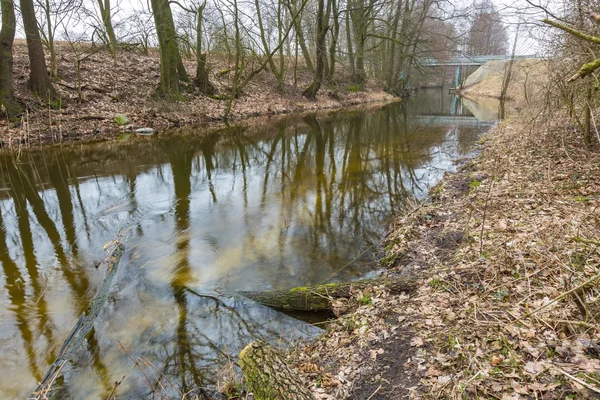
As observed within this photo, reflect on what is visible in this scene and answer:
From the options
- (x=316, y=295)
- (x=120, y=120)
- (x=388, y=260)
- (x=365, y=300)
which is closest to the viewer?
(x=365, y=300)

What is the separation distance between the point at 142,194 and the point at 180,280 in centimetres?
482

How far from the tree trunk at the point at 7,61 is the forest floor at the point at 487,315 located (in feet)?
53.7

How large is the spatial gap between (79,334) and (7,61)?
598 inches

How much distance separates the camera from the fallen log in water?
3.77 metres

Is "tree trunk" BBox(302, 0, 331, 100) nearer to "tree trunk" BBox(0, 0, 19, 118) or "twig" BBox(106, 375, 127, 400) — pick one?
"tree trunk" BBox(0, 0, 19, 118)

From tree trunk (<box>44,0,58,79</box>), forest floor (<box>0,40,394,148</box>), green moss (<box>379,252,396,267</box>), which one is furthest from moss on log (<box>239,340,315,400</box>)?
tree trunk (<box>44,0,58,79</box>)

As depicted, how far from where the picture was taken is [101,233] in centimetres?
741

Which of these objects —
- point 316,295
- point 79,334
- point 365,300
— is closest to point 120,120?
point 79,334

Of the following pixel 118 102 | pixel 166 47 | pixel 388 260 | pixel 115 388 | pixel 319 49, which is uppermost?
pixel 319 49

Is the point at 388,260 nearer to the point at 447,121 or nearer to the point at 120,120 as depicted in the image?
the point at 120,120

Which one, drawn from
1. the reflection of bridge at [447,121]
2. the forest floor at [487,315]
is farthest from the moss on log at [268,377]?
the reflection of bridge at [447,121]

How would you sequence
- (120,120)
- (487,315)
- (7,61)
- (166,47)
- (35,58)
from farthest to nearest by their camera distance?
(166,47)
(120,120)
(35,58)
(7,61)
(487,315)

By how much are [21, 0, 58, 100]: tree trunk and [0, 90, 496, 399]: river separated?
13.5ft

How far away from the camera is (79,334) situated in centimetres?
457
